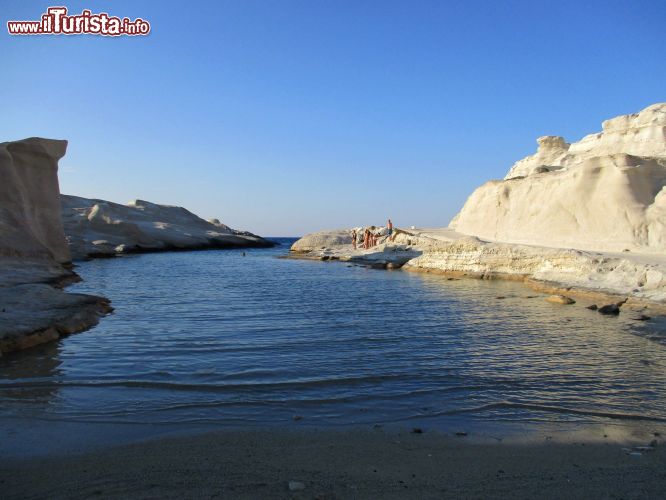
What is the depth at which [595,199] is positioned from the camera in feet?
96.2

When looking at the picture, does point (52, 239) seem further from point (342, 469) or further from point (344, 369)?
point (342, 469)

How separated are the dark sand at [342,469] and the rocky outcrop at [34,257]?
626 cm

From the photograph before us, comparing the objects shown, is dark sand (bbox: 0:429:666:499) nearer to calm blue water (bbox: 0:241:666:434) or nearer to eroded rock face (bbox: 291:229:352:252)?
calm blue water (bbox: 0:241:666:434)

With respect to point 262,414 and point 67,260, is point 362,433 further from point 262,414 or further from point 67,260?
point 67,260

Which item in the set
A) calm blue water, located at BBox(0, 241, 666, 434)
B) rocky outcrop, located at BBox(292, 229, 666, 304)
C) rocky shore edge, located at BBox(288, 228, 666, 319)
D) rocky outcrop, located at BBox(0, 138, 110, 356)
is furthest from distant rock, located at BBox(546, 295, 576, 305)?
rocky outcrop, located at BBox(0, 138, 110, 356)

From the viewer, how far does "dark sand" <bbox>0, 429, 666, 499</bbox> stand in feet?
15.0

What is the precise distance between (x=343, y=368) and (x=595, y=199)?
2557cm

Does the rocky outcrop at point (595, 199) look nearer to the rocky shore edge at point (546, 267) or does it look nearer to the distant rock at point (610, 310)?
the rocky shore edge at point (546, 267)

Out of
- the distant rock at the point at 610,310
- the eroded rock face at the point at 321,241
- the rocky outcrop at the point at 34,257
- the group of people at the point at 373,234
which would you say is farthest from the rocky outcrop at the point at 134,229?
the distant rock at the point at 610,310

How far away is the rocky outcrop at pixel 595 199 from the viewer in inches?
1052

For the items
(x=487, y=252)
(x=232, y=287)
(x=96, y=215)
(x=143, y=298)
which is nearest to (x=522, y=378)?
(x=143, y=298)

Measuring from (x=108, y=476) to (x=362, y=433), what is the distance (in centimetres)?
281

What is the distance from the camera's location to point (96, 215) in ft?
221

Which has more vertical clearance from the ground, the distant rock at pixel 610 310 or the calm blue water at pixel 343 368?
the distant rock at pixel 610 310
